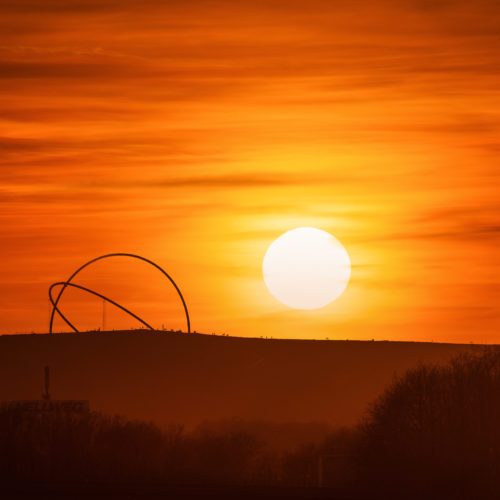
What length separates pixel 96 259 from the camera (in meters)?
152

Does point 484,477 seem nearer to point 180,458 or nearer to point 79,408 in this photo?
point 180,458

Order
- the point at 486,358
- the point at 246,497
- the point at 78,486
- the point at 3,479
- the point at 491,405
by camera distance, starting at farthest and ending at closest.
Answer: the point at 486,358 → the point at 491,405 → the point at 3,479 → the point at 78,486 → the point at 246,497

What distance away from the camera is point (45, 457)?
83688mm

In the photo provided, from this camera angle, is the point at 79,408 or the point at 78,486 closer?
the point at 78,486

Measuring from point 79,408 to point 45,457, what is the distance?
1591cm

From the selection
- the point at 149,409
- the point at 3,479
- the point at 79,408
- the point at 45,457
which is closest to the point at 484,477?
the point at 3,479

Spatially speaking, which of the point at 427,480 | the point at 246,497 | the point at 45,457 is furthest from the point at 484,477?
the point at 45,457

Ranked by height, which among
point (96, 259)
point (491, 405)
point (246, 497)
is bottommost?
point (246, 497)

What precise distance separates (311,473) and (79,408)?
1962 cm

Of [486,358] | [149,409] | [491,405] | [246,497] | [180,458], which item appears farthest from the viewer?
[149,409]

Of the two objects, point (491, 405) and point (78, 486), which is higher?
point (491, 405)

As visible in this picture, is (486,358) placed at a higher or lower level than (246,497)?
higher

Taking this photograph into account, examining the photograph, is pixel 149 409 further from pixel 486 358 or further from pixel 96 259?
pixel 486 358

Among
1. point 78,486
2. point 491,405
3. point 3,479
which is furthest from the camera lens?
point 491,405
